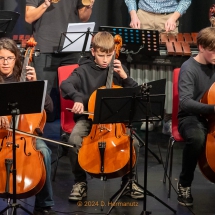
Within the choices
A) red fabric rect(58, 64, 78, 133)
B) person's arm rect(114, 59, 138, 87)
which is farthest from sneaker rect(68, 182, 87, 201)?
person's arm rect(114, 59, 138, 87)

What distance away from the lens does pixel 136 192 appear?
4434mm

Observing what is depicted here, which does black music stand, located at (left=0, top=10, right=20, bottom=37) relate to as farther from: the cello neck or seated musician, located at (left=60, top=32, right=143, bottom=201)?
the cello neck

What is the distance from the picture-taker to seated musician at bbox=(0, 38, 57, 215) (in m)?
3.94

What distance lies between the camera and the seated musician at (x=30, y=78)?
3941mm

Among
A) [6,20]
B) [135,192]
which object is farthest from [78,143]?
[6,20]

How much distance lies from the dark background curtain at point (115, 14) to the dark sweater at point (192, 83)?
3111 millimetres

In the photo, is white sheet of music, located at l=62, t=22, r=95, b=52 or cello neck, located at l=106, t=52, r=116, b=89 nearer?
cello neck, located at l=106, t=52, r=116, b=89

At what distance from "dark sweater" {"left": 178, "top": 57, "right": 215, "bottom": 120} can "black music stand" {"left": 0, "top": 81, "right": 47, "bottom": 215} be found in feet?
4.01

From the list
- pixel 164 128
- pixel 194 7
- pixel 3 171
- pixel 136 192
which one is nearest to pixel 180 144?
pixel 164 128

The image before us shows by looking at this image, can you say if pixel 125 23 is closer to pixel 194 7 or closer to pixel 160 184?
pixel 194 7

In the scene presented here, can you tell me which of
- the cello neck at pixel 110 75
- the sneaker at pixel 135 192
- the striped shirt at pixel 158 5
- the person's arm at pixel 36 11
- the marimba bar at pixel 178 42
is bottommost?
the sneaker at pixel 135 192

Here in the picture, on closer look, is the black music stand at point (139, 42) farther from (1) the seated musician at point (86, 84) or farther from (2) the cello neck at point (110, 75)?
(2) the cello neck at point (110, 75)

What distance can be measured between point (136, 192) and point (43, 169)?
104cm

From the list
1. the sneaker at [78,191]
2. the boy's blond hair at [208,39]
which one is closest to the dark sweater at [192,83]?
the boy's blond hair at [208,39]
